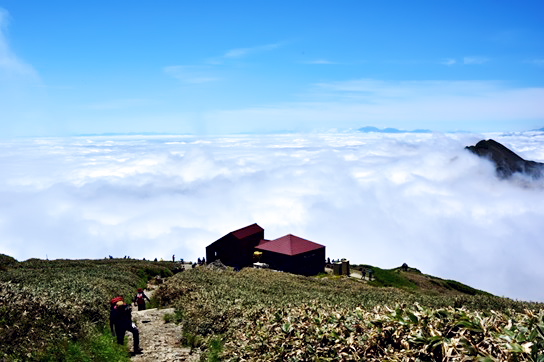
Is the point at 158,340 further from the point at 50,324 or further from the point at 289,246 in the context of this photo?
the point at 289,246

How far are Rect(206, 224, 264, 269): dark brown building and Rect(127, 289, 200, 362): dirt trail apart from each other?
53.3m

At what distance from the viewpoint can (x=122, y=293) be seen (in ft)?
88.7

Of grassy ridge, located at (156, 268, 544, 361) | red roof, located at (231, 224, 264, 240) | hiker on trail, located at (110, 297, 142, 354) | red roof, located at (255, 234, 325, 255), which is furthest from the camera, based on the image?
red roof, located at (231, 224, 264, 240)

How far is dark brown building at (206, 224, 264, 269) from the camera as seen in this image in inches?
2958

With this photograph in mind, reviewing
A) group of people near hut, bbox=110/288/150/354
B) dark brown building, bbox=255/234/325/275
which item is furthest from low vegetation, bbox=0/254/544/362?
dark brown building, bbox=255/234/325/275

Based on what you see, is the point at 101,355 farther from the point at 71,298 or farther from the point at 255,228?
the point at 255,228

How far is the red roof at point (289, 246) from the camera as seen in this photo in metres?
68.4

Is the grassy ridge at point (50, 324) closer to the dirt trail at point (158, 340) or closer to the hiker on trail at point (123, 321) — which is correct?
the hiker on trail at point (123, 321)

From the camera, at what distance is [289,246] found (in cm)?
6919

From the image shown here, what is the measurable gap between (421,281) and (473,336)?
8262 cm

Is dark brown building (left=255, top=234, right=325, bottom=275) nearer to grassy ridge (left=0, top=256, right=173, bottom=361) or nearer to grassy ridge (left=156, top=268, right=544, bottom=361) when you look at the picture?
grassy ridge (left=0, top=256, right=173, bottom=361)

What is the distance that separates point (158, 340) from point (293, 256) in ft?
168

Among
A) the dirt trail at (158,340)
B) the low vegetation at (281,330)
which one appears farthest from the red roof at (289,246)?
the dirt trail at (158,340)

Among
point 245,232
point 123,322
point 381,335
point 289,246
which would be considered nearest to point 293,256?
point 289,246
